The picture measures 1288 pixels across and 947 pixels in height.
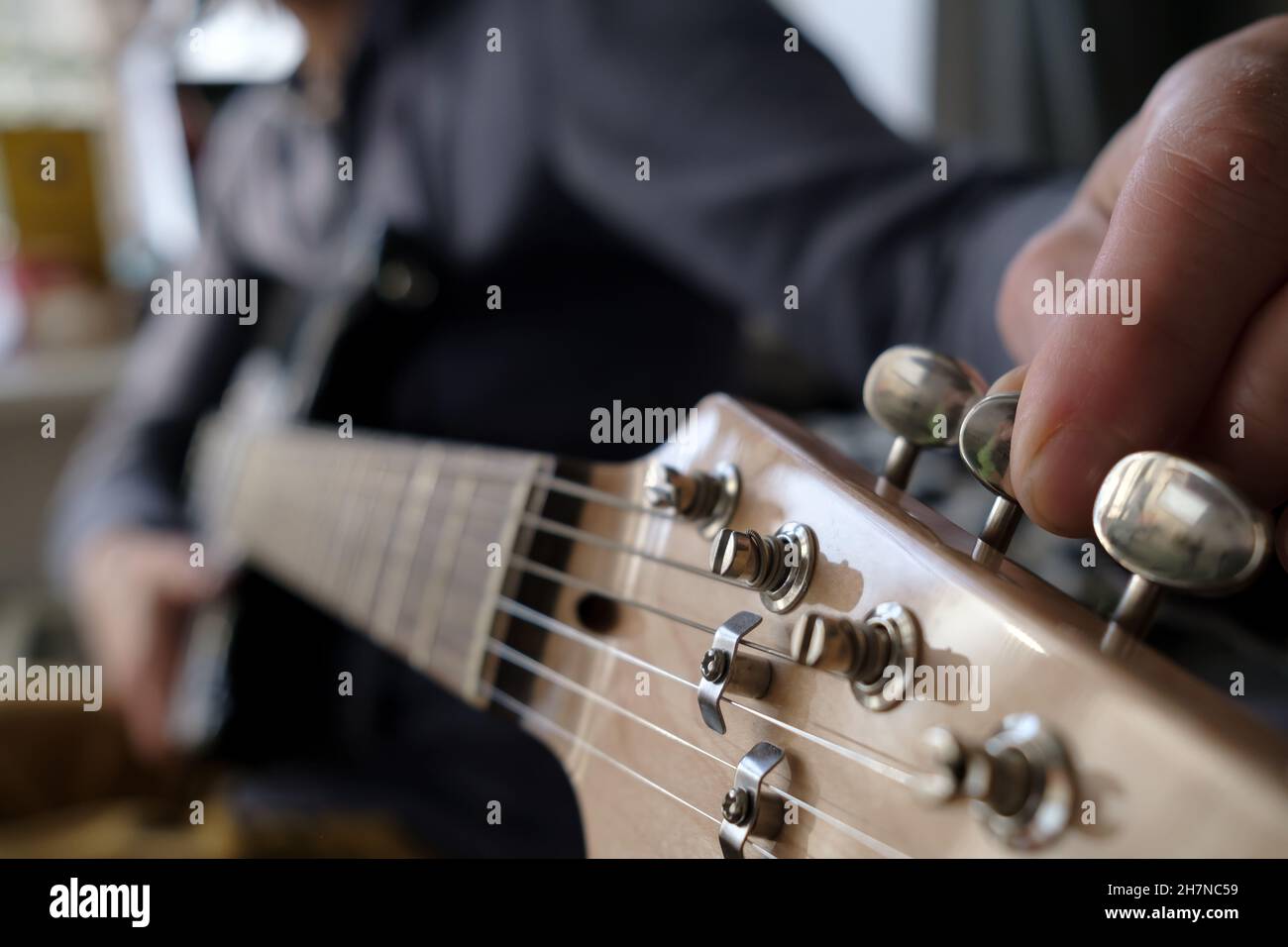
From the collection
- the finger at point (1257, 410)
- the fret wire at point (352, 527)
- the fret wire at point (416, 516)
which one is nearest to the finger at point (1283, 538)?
the finger at point (1257, 410)

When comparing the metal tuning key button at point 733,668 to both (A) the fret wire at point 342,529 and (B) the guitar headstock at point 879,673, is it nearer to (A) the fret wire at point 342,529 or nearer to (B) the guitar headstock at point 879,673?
(B) the guitar headstock at point 879,673

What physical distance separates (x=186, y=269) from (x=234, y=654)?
0.83 metres

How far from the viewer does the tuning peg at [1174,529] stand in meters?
0.17

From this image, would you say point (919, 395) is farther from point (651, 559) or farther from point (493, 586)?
point (493, 586)

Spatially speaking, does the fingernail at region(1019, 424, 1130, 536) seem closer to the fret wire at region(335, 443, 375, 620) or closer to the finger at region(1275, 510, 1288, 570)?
the finger at region(1275, 510, 1288, 570)

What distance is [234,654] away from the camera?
1042mm

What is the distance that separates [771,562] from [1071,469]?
80mm

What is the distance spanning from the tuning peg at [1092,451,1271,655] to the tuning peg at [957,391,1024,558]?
0.04 metres

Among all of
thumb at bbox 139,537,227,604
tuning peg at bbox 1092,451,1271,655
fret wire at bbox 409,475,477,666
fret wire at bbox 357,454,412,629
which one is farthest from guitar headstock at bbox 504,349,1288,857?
thumb at bbox 139,537,227,604

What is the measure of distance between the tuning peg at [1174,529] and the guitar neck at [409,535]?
23 cm

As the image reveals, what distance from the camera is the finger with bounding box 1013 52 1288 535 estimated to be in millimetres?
213

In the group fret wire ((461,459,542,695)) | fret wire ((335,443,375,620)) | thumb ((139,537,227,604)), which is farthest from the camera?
thumb ((139,537,227,604))
